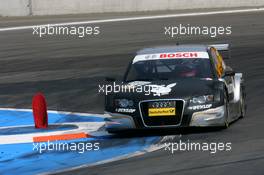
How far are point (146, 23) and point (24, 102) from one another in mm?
16995

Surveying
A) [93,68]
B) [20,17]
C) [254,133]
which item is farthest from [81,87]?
[20,17]

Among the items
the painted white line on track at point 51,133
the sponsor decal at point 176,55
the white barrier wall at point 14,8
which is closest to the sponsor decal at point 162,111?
the painted white line on track at point 51,133

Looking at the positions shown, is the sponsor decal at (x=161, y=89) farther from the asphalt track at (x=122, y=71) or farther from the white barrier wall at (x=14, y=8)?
the white barrier wall at (x=14, y=8)

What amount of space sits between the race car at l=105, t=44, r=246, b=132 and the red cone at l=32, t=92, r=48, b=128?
163 cm

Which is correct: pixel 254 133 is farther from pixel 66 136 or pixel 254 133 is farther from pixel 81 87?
pixel 81 87

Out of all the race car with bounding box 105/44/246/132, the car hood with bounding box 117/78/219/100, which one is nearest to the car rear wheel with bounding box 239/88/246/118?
the race car with bounding box 105/44/246/132

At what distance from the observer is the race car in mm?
12898

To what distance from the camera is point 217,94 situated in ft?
43.0

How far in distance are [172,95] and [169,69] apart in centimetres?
112

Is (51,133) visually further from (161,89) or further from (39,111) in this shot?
(161,89)

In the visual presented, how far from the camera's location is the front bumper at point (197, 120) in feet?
42.3

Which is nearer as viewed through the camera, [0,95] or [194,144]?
[194,144]

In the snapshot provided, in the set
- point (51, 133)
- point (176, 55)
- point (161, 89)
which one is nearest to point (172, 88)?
point (161, 89)

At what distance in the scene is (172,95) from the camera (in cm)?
1295
